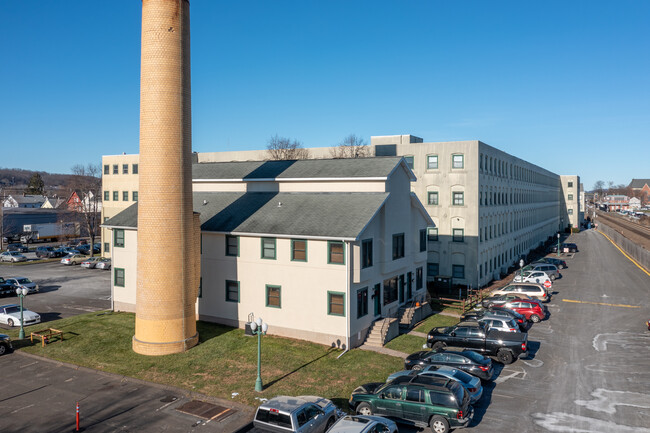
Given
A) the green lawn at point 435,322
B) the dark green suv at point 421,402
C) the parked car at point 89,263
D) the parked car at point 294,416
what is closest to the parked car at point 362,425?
the parked car at point 294,416

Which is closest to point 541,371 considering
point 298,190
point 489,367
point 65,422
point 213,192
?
point 489,367

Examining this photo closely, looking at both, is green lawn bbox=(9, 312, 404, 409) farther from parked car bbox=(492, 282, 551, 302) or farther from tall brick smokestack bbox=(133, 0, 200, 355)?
parked car bbox=(492, 282, 551, 302)

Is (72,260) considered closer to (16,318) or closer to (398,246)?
(16,318)

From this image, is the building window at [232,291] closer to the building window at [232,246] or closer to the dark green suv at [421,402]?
the building window at [232,246]

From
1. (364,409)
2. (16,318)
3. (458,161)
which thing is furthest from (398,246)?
(16,318)

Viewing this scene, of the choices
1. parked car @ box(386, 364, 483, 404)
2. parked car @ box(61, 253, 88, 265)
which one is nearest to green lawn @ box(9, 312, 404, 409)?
parked car @ box(386, 364, 483, 404)

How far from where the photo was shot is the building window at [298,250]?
2769 centimetres

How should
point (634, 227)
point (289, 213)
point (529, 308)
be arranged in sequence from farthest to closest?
point (634, 227), point (529, 308), point (289, 213)

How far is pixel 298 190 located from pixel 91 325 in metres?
17.1

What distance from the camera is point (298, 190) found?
3312 cm

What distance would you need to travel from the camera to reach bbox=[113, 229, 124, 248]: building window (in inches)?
1366

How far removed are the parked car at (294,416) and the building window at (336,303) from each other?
9.98 metres

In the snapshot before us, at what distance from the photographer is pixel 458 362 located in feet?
70.5

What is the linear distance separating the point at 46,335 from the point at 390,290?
73.0 ft
